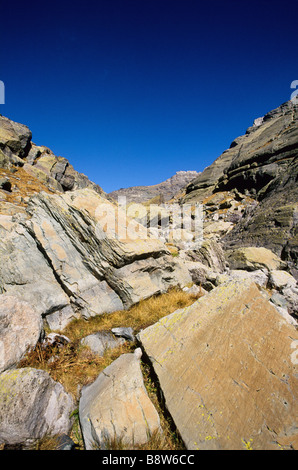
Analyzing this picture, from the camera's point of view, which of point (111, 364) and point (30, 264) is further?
point (30, 264)

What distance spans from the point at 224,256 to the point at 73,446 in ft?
37.6

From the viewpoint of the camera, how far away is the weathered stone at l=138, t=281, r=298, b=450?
279 cm

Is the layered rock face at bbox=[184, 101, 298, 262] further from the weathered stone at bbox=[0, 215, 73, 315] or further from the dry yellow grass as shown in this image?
the weathered stone at bbox=[0, 215, 73, 315]

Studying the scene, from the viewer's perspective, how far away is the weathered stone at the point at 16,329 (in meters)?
4.12

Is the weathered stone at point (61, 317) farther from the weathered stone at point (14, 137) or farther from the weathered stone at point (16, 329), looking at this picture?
the weathered stone at point (14, 137)

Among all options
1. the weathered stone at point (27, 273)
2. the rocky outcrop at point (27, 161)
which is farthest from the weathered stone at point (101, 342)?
the rocky outcrop at point (27, 161)

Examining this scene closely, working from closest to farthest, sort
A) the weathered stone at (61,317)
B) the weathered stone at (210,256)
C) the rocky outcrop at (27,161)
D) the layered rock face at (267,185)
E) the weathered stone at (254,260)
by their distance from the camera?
the weathered stone at (61,317), the weathered stone at (254,260), the weathered stone at (210,256), the layered rock face at (267,185), the rocky outcrop at (27,161)

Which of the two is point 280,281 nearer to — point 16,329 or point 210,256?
point 210,256

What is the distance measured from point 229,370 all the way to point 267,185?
28.7 meters

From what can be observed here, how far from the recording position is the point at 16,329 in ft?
15.0

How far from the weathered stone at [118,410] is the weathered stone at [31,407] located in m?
0.40
